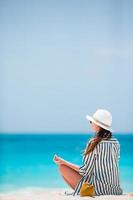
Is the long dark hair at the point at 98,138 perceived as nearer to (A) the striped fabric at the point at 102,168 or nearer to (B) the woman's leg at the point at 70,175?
(A) the striped fabric at the point at 102,168

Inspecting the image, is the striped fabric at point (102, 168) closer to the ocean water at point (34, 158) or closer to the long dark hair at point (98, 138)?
the long dark hair at point (98, 138)

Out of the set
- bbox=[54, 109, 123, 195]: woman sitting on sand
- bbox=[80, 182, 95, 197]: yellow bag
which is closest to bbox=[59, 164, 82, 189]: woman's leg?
bbox=[54, 109, 123, 195]: woman sitting on sand

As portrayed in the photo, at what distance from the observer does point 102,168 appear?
11.3 feet

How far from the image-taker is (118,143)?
348 cm

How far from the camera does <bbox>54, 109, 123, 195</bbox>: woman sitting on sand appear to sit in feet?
11.3

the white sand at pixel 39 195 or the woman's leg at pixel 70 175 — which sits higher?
the woman's leg at pixel 70 175

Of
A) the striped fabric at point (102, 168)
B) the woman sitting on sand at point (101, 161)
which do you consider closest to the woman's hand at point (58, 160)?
the woman sitting on sand at point (101, 161)

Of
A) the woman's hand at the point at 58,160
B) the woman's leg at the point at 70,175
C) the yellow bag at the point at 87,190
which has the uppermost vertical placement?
the woman's hand at the point at 58,160

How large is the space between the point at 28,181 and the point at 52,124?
0.42 meters

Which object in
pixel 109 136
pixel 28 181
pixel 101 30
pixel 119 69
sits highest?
pixel 101 30

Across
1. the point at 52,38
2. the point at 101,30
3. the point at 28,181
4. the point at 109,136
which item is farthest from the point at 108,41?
the point at 28,181

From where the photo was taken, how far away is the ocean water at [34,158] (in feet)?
11.7

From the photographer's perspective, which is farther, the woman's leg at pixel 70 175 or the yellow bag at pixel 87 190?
the woman's leg at pixel 70 175

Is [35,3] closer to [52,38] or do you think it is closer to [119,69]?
[52,38]
